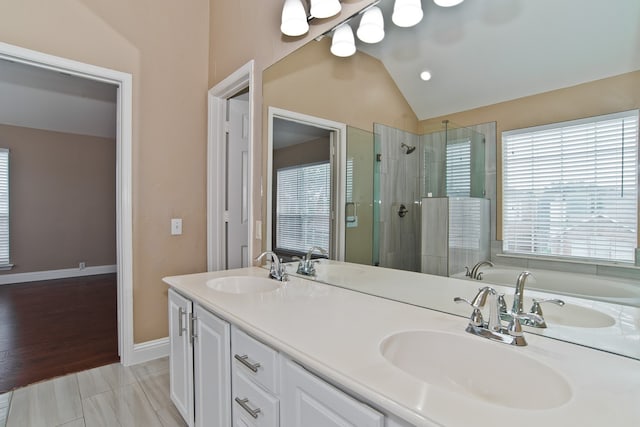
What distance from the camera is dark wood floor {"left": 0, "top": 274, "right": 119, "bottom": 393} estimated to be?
7.86 ft

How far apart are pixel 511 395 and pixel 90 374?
2586 mm

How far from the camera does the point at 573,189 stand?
93cm

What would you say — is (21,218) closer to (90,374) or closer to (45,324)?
(45,324)

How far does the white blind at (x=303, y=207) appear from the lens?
5.84 ft

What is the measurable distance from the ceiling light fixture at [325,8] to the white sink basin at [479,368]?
4.91ft

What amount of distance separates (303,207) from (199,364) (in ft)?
3.04

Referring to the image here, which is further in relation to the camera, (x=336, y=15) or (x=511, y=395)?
(x=336, y=15)

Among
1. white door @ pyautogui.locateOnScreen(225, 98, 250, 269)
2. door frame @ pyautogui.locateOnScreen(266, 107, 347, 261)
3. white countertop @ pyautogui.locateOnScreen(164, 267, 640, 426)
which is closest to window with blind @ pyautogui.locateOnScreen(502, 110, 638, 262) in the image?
white countertop @ pyautogui.locateOnScreen(164, 267, 640, 426)

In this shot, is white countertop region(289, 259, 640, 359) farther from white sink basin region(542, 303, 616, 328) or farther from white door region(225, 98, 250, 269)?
white door region(225, 98, 250, 269)

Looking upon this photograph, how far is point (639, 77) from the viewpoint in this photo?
0.84 m

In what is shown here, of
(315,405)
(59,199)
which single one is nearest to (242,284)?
(315,405)

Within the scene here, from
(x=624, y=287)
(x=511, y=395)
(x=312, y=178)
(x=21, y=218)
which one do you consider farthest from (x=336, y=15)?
(x=21, y=218)

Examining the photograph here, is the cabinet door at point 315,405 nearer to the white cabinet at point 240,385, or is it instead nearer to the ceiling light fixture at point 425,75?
the white cabinet at point 240,385

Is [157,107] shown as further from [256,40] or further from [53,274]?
[53,274]
